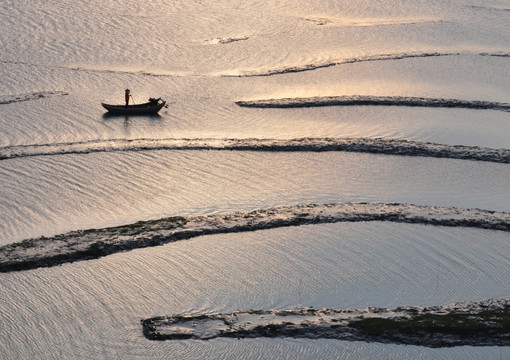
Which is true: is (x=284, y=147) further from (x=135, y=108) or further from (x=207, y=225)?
(x=135, y=108)

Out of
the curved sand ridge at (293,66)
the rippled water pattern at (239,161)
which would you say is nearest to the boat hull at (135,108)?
the rippled water pattern at (239,161)

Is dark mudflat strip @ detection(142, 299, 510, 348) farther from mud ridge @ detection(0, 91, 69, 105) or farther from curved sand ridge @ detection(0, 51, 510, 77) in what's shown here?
curved sand ridge @ detection(0, 51, 510, 77)

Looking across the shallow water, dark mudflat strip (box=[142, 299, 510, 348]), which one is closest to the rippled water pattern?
the shallow water

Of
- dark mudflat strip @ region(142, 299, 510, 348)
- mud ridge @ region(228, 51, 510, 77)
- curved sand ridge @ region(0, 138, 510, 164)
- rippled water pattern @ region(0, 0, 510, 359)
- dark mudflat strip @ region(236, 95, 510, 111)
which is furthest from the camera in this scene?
mud ridge @ region(228, 51, 510, 77)

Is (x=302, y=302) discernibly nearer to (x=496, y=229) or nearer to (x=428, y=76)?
(x=496, y=229)

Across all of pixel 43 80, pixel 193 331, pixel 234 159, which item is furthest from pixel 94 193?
pixel 43 80

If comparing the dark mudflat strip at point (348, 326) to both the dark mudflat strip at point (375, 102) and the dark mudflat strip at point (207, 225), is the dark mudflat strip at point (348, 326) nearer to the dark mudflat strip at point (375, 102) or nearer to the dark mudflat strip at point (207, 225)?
the dark mudflat strip at point (207, 225)
